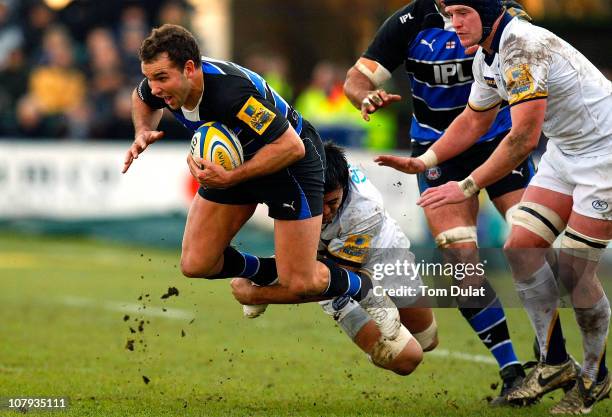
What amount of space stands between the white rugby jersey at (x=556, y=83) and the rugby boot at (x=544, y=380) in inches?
52.3

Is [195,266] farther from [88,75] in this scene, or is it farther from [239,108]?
[88,75]

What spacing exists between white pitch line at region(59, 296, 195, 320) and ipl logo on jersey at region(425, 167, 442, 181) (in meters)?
3.66

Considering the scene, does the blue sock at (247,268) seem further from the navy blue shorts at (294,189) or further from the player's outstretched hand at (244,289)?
the navy blue shorts at (294,189)

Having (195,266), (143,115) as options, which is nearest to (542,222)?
(195,266)

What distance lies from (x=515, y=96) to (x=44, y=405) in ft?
10.5

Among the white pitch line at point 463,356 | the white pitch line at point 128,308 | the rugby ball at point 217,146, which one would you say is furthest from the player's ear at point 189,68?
the white pitch line at point 128,308

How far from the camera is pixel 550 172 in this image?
22.6ft

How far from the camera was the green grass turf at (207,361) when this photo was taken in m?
7.03

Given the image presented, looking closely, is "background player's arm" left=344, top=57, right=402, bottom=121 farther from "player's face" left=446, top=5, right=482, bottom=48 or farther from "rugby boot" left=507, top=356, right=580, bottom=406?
"rugby boot" left=507, top=356, right=580, bottom=406

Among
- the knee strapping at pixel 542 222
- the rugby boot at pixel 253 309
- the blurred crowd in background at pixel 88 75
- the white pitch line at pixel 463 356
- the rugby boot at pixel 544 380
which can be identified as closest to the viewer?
the knee strapping at pixel 542 222

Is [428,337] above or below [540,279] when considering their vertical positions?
below

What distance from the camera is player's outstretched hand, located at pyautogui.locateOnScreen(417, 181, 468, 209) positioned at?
20.7 feet

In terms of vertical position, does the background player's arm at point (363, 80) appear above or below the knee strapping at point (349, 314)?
→ above

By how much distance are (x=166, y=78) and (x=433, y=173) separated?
2.31m
